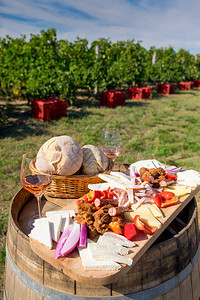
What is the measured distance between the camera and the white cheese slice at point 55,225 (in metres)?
1.48

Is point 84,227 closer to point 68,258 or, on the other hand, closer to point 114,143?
point 68,258

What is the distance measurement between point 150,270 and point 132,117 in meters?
10.4

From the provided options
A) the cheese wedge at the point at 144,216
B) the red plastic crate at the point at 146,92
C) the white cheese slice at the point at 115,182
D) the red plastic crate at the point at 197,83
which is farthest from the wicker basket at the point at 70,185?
the red plastic crate at the point at 197,83

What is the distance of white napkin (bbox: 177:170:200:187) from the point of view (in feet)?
7.09

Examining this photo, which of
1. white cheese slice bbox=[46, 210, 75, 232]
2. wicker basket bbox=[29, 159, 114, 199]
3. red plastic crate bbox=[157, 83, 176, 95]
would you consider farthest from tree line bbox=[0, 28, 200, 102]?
white cheese slice bbox=[46, 210, 75, 232]

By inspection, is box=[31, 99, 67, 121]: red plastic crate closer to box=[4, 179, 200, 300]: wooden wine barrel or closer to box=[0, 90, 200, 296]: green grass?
box=[0, 90, 200, 296]: green grass

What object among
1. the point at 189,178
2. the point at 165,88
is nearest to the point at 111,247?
the point at 189,178

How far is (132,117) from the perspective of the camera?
1166 cm

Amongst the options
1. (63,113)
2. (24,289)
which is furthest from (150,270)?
(63,113)

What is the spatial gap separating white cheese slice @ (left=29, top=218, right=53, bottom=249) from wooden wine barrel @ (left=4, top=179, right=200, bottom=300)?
0.18m

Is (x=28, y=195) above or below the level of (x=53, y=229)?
below

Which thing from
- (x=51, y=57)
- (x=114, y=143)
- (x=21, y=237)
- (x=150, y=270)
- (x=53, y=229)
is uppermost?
(x=51, y=57)

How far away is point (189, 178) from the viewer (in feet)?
7.37

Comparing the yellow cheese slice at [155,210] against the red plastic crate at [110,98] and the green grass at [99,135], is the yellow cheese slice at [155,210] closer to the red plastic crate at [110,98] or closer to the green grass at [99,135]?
the green grass at [99,135]
